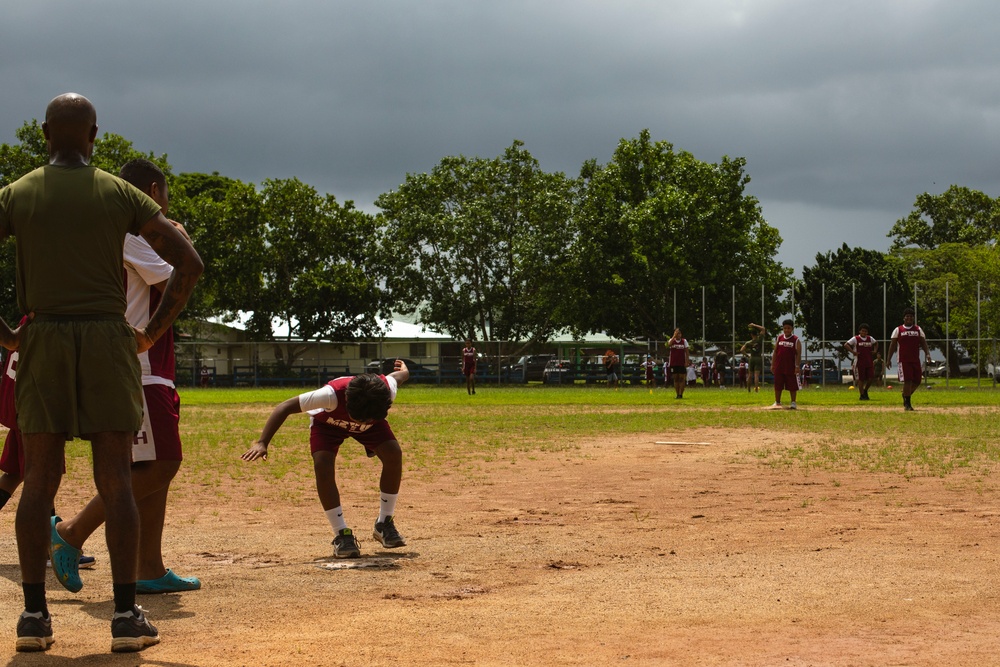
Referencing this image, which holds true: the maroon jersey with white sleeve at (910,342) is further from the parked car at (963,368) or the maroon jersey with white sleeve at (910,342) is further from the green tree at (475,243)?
the green tree at (475,243)

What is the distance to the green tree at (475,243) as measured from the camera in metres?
57.1

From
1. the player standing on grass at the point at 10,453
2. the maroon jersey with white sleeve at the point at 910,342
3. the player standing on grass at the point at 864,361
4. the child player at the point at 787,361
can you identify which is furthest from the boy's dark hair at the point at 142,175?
the player standing on grass at the point at 864,361

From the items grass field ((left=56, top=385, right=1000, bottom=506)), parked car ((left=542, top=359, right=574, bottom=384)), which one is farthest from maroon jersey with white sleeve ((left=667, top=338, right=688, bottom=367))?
parked car ((left=542, top=359, right=574, bottom=384))

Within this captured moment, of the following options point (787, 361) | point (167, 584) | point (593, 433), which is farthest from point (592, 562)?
point (787, 361)

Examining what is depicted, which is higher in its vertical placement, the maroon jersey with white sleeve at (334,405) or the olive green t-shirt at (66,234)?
the olive green t-shirt at (66,234)

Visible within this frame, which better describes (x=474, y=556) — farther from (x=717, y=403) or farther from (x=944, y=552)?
(x=717, y=403)

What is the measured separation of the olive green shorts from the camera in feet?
16.3

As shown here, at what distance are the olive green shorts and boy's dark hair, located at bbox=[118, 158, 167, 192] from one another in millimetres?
1307

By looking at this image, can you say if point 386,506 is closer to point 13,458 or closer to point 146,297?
point 13,458

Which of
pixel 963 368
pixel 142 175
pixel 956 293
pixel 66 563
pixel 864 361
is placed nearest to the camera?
pixel 66 563

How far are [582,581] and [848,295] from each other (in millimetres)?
64816

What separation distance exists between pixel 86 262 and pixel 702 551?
14.1 feet

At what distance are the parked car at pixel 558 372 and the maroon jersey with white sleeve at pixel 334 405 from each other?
43.6 metres

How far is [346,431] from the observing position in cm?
789
